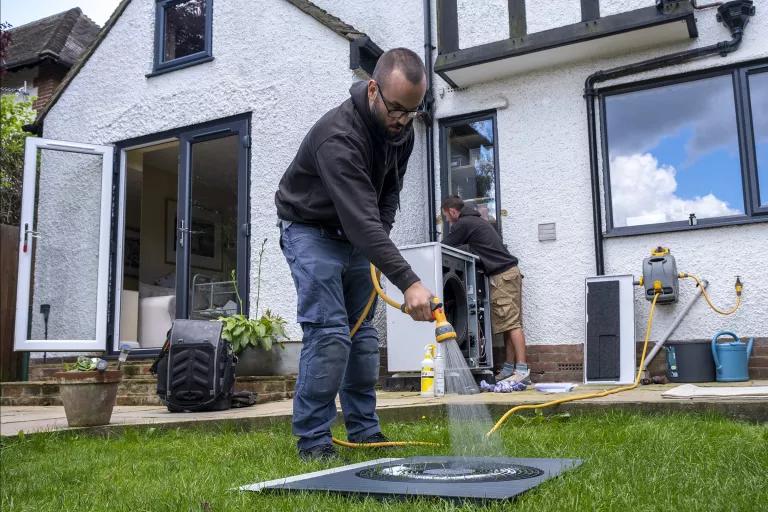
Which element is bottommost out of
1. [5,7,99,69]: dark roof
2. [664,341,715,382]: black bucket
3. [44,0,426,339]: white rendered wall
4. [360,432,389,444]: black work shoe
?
[360,432,389,444]: black work shoe

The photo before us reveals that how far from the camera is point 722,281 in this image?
6184mm

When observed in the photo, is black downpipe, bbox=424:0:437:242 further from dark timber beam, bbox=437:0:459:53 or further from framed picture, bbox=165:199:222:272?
framed picture, bbox=165:199:222:272

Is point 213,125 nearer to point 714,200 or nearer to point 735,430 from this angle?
point 714,200

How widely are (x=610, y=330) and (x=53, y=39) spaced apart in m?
10.7

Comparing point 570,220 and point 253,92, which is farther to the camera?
point 253,92

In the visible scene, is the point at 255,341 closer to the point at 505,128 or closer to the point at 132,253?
the point at 505,128

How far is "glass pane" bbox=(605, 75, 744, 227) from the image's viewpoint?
6.43 m

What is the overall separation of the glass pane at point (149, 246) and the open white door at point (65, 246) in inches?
19.6

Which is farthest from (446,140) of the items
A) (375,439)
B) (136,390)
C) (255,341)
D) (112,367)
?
(375,439)

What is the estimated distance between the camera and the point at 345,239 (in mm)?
3064

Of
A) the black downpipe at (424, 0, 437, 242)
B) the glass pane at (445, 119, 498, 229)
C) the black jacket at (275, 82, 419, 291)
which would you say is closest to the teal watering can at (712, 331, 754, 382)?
the glass pane at (445, 119, 498, 229)

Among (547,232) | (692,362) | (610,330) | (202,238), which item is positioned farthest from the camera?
(202,238)

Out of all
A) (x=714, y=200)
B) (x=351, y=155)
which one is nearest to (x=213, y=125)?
(x=714, y=200)

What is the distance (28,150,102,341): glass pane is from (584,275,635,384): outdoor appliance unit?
4701 mm
